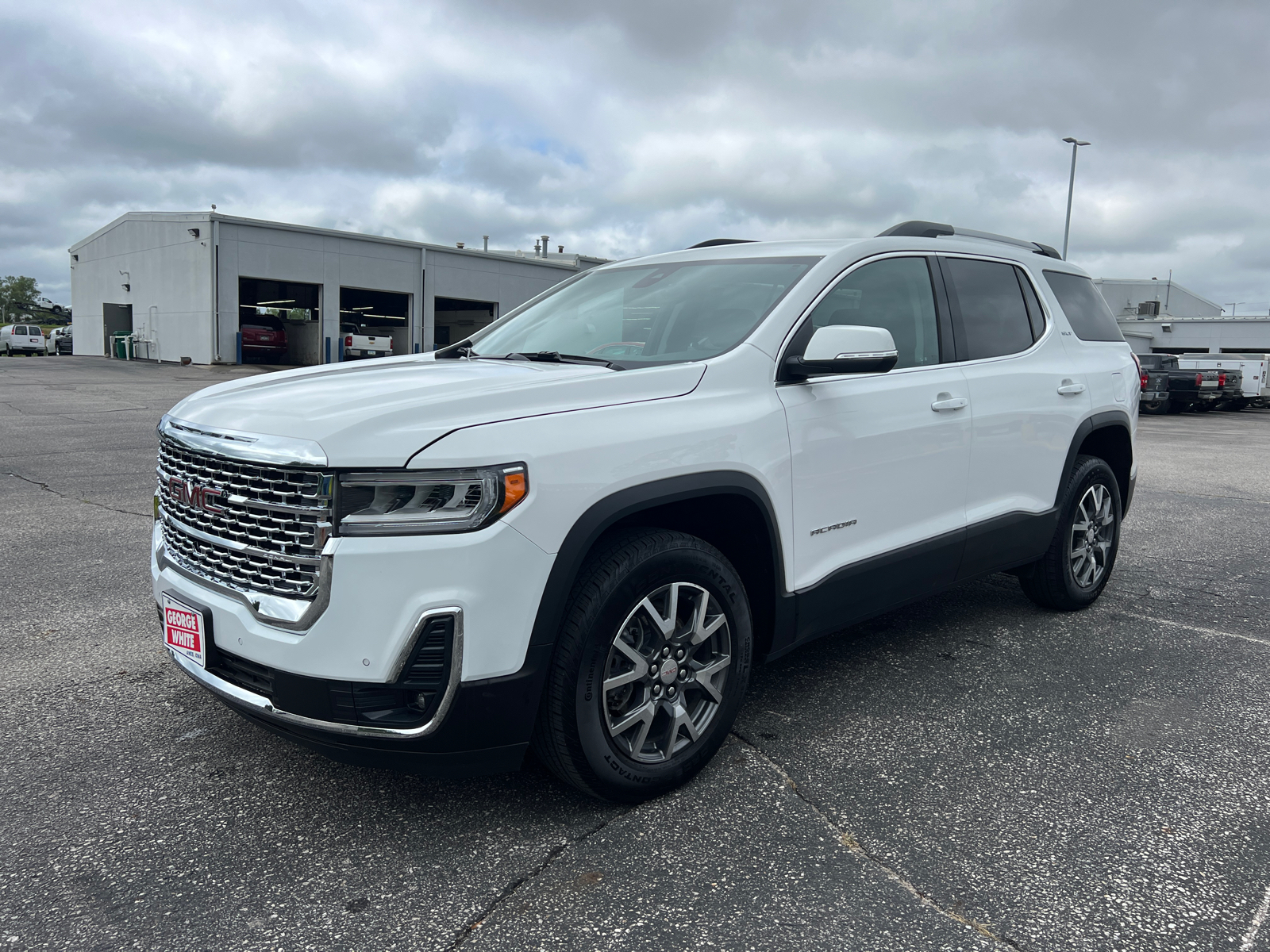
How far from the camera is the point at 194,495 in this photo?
270 cm

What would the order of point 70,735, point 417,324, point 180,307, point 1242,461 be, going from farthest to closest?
point 417,324 < point 180,307 < point 1242,461 < point 70,735

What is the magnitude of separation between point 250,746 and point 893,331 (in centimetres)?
285

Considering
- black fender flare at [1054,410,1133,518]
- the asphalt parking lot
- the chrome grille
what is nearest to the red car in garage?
the asphalt parking lot

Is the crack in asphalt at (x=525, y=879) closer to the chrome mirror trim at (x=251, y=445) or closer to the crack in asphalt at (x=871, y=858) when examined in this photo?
the crack in asphalt at (x=871, y=858)

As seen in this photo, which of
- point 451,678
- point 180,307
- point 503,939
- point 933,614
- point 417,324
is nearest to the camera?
point 503,939

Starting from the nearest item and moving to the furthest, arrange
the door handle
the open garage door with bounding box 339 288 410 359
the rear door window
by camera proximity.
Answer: the door handle
the rear door window
the open garage door with bounding box 339 288 410 359

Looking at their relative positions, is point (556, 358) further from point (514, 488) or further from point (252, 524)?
point (252, 524)

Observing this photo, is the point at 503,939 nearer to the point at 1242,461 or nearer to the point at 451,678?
the point at 451,678

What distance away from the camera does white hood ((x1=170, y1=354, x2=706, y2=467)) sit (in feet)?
7.73

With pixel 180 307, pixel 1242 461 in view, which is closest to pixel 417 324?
pixel 180 307

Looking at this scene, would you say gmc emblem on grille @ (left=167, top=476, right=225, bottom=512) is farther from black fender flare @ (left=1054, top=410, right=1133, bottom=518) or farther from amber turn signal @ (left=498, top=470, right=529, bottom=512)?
black fender flare @ (left=1054, top=410, right=1133, bottom=518)

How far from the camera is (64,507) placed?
722 cm

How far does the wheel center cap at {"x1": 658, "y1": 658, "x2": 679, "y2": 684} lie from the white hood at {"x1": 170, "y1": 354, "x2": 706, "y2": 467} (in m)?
0.80

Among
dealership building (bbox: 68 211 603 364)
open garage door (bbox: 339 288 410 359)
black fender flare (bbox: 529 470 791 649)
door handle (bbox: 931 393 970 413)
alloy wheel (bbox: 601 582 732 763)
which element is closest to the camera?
black fender flare (bbox: 529 470 791 649)
